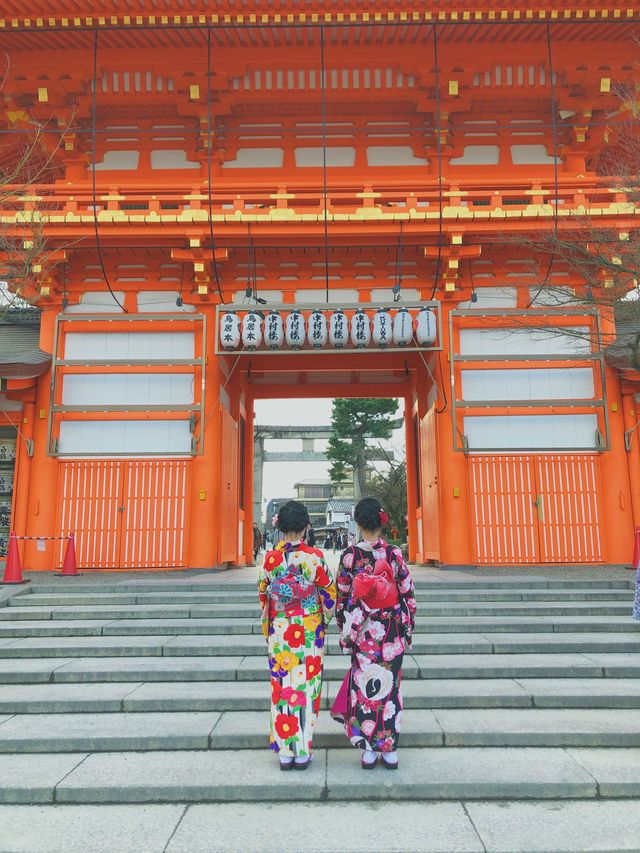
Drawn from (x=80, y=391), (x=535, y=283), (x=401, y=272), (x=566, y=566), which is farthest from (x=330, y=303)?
(x=566, y=566)

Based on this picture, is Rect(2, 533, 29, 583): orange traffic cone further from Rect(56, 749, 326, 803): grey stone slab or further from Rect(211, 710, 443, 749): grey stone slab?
Rect(211, 710, 443, 749): grey stone slab

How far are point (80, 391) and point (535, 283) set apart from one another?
7.98m

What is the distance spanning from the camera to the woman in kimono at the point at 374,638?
4.08 m

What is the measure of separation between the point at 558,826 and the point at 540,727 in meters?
1.25

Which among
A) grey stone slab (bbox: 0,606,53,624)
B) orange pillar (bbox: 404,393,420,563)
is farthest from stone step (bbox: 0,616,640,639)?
orange pillar (bbox: 404,393,420,563)

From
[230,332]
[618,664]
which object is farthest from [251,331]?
[618,664]

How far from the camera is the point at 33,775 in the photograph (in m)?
4.07

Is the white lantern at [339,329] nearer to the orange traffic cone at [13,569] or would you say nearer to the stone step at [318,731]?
the orange traffic cone at [13,569]

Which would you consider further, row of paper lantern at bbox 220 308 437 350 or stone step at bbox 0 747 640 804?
row of paper lantern at bbox 220 308 437 350

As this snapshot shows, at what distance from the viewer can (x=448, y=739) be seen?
451cm

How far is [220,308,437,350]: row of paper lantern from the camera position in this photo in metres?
9.92

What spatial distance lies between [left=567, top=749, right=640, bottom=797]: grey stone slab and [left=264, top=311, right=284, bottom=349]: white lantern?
7130mm

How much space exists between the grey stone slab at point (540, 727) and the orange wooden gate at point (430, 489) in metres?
5.35

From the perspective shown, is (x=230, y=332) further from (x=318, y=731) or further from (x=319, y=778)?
(x=319, y=778)
